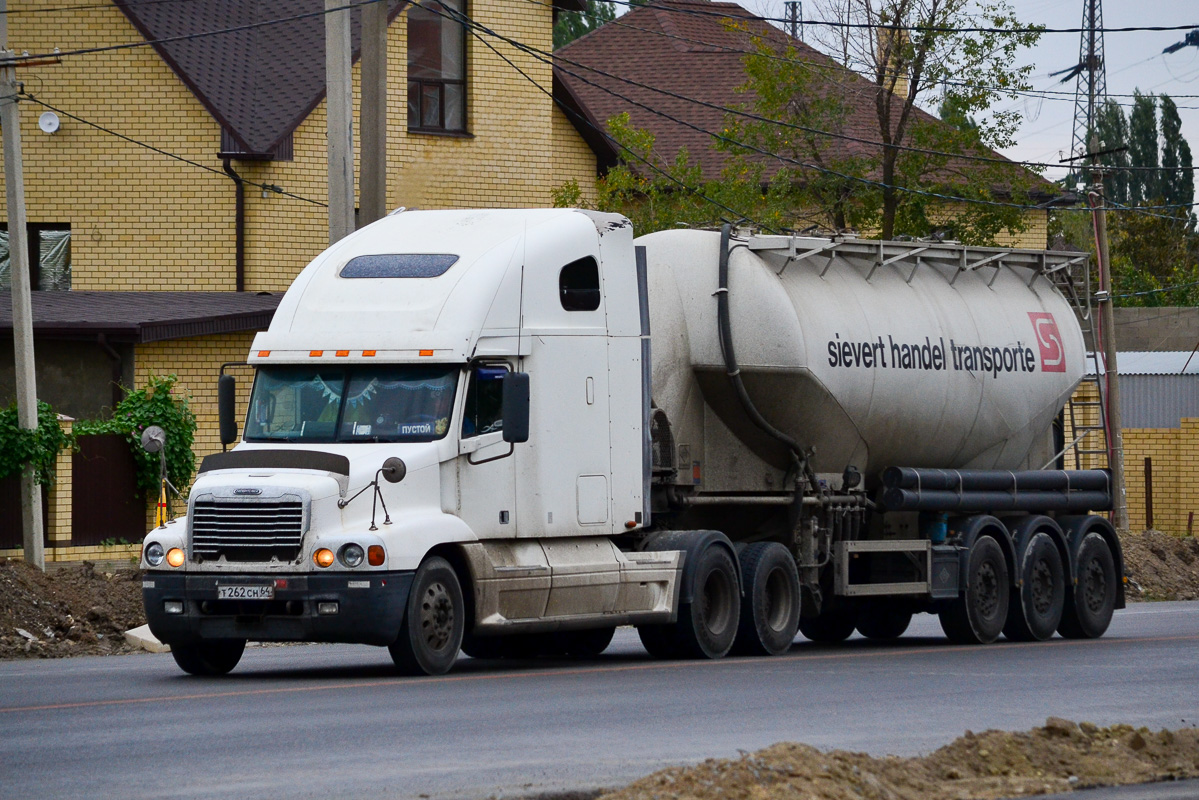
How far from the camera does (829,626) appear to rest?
20781 millimetres

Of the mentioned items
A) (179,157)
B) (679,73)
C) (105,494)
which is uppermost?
(679,73)

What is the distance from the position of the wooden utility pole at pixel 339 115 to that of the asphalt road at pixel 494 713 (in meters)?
4.63

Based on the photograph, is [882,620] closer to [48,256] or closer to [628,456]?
[628,456]

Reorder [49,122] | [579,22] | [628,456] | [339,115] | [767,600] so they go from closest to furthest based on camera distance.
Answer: [628,456]
[767,600]
[339,115]
[49,122]
[579,22]

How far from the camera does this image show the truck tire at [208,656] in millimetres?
14867

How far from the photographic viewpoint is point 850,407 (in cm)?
1808

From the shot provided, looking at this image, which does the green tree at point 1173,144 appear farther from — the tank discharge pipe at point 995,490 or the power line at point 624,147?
A: the tank discharge pipe at point 995,490

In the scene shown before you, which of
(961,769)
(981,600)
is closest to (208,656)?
(961,769)

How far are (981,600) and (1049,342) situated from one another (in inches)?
124

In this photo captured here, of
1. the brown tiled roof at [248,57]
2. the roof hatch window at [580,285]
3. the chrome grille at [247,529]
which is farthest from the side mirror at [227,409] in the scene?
the brown tiled roof at [248,57]

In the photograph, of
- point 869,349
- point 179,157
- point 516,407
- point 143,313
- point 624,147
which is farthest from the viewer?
point 624,147

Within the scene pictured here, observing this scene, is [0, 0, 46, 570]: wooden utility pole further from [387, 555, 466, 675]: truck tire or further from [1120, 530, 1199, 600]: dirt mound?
[1120, 530, 1199, 600]: dirt mound

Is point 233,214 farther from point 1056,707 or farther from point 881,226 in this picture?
point 1056,707

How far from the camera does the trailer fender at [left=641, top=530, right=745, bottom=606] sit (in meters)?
16.5
